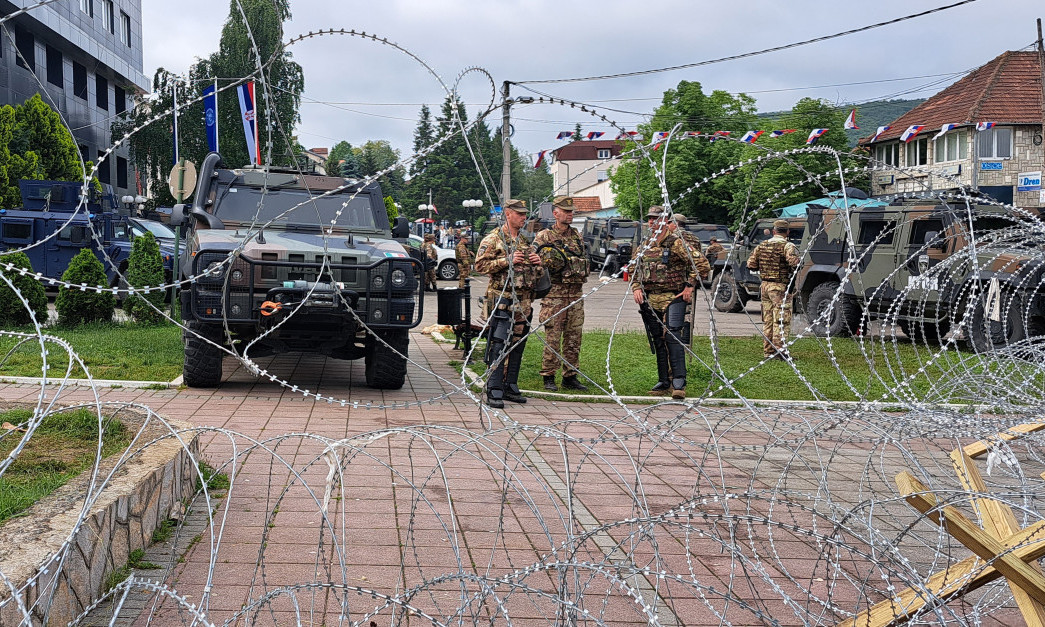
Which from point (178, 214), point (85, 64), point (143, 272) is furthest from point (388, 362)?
point (85, 64)

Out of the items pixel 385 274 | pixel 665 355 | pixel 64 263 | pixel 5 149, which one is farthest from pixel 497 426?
pixel 5 149

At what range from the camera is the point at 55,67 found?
119 feet

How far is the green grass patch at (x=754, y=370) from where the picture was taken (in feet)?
32.5

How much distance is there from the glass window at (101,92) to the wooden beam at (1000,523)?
140 feet

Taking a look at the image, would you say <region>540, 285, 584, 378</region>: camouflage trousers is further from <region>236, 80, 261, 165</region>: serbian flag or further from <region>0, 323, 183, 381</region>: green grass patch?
<region>236, 80, 261, 165</region>: serbian flag

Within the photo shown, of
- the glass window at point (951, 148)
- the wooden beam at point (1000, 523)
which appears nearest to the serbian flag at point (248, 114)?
the wooden beam at point (1000, 523)

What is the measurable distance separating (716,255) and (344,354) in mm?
13526

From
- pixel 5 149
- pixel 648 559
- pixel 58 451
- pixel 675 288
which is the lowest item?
pixel 648 559

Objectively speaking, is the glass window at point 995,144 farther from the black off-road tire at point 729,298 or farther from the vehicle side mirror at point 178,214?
the vehicle side mirror at point 178,214

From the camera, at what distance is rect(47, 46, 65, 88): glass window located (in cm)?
3575

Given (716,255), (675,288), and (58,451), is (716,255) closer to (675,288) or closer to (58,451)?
(675,288)

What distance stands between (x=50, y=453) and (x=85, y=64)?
38537mm

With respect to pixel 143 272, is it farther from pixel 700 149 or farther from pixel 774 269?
pixel 700 149

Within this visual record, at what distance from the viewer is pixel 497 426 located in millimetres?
7863
